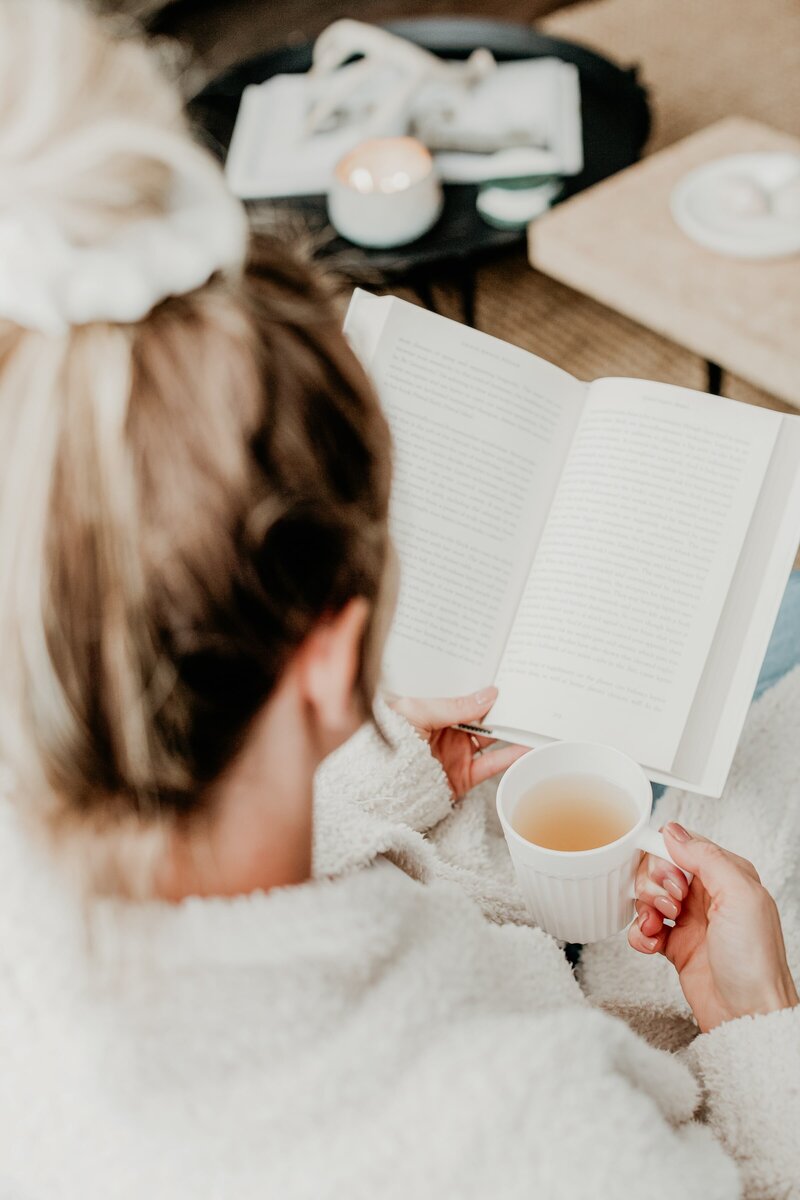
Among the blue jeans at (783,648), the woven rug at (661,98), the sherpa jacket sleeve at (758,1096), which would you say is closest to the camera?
the sherpa jacket sleeve at (758,1096)

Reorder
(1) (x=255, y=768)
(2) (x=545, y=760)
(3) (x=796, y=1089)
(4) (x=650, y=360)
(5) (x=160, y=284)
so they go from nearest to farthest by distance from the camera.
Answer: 1. (5) (x=160, y=284)
2. (1) (x=255, y=768)
3. (3) (x=796, y=1089)
4. (2) (x=545, y=760)
5. (4) (x=650, y=360)

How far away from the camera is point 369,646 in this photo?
481mm

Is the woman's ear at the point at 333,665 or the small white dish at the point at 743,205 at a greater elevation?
the woman's ear at the point at 333,665

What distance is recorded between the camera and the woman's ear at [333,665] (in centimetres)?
44

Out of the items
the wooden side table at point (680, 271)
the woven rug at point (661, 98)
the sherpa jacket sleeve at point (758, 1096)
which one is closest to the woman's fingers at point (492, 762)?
the sherpa jacket sleeve at point (758, 1096)

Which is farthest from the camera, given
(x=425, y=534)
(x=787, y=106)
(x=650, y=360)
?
(x=787, y=106)

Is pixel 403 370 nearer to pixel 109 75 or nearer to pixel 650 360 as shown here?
pixel 109 75

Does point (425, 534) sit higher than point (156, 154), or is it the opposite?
point (156, 154)

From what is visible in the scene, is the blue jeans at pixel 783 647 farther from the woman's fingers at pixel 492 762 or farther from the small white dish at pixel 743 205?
the small white dish at pixel 743 205

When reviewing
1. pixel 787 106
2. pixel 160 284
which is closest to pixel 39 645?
pixel 160 284

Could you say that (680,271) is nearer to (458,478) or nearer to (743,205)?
(743,205)

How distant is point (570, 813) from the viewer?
68 centimetres

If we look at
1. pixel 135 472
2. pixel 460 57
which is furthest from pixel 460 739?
pixel 460 57

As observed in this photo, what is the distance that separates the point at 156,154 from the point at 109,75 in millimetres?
31
